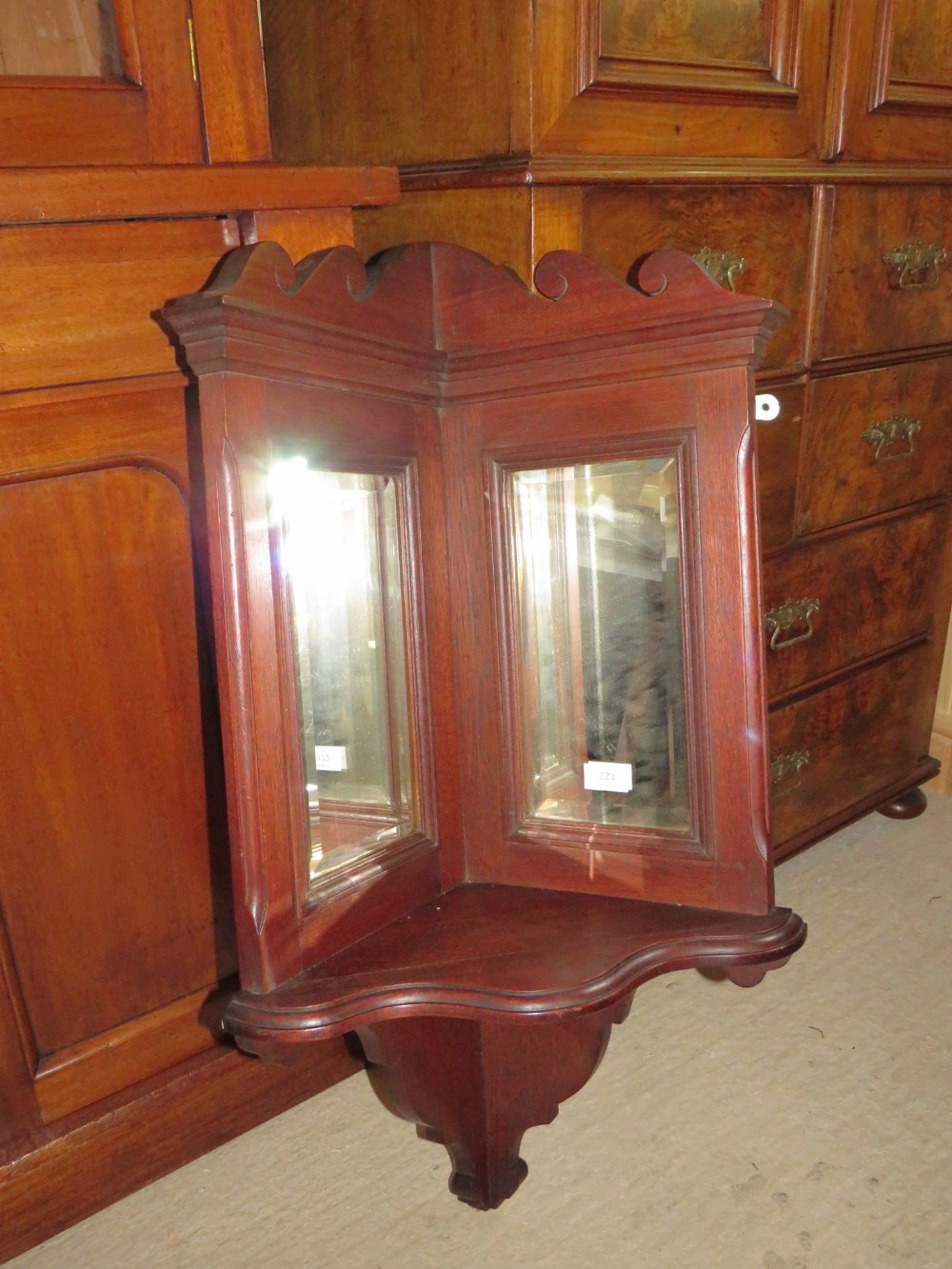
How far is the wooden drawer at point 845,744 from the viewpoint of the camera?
1.41 metres

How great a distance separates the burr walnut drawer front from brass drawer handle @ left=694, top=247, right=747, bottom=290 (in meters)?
0.36

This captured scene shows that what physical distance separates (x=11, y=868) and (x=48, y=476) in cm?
34

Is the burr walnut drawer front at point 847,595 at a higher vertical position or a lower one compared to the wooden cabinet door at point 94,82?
lower

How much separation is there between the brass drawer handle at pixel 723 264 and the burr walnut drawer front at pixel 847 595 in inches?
14.3

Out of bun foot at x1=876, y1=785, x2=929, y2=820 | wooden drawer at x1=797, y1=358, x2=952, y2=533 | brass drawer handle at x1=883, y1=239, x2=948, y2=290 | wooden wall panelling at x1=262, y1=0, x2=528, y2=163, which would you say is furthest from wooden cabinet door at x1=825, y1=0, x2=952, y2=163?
bun foot at x1=876, y1=785, x2=929, y2=820

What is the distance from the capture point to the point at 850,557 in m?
1.41

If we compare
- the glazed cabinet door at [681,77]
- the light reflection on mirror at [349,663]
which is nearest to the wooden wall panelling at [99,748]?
→ the light reflection on mirror at [349,663]

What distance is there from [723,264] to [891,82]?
37cm

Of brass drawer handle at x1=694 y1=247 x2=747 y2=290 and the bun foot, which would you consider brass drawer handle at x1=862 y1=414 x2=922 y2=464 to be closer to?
brass drawer handle at x1=694 y1=247 x2=747 y2=290

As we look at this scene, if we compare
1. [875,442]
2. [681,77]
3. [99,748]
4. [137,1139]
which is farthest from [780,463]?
[137,1139]

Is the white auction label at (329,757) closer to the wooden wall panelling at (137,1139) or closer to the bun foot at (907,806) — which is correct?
the wooden wall panelling at (137,1139)

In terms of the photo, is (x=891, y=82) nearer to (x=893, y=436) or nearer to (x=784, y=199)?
(x=784, y=199)

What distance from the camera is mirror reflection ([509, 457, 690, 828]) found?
87 centimetres

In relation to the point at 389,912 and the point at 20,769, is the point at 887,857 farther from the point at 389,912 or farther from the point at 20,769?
the point at 20,769
